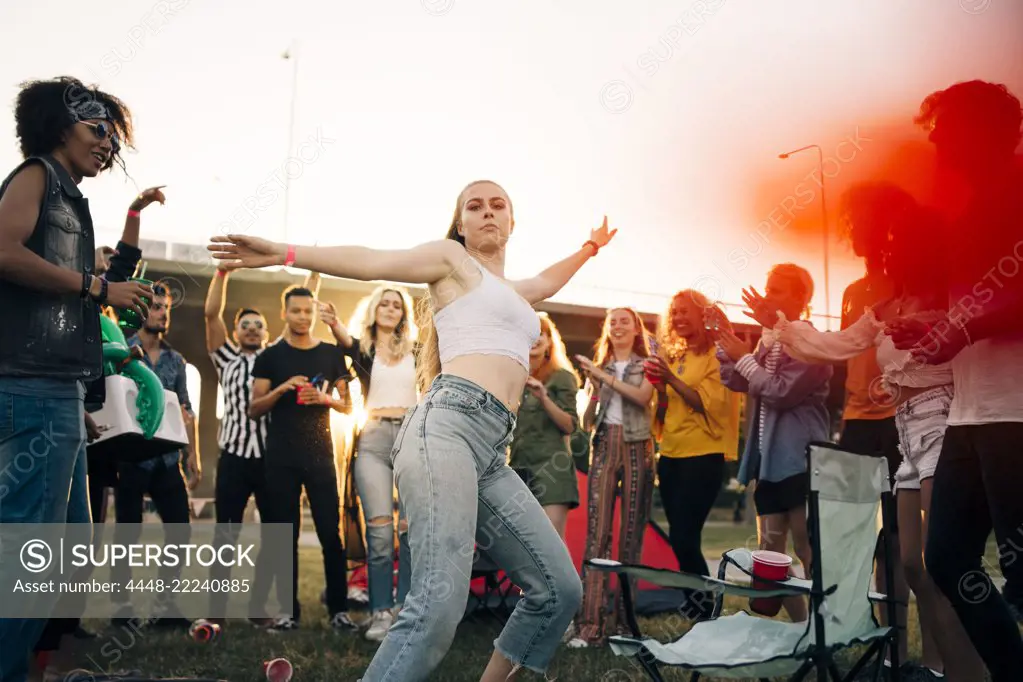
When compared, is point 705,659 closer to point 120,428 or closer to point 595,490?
point 595,490

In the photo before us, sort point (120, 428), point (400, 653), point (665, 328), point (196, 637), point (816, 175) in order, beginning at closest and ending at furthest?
point (400, 653)
point (816, 175)
point (120, 428)
point (196, 637)
point (665, 328)

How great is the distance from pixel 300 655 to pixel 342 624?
91 centimetres

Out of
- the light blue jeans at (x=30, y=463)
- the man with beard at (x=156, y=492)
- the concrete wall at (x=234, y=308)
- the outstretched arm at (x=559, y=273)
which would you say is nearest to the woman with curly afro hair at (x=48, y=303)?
the light blue jeans at (x=30, y=463)

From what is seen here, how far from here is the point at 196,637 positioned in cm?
507

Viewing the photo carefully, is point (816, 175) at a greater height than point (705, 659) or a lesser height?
greater

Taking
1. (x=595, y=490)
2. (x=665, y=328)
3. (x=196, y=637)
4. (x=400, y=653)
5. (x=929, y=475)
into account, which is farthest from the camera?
(x=665, y=328)

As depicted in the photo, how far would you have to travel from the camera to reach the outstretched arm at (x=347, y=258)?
8.61 feet

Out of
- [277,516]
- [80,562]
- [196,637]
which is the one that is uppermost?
[80,562]

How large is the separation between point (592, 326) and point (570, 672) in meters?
11.7

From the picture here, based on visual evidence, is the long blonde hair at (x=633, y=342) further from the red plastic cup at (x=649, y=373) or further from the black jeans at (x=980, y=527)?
the black jeans at (x=980, y=527)

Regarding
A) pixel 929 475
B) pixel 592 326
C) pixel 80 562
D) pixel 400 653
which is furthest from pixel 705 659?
pixel 592 326

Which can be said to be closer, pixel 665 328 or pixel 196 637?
pixel 196 637

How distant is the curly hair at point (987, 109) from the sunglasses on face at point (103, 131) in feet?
9.86

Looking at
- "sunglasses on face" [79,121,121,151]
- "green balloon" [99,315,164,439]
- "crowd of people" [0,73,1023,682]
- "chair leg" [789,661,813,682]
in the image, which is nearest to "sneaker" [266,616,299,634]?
"crowd of people" [0,73,1023,682]
